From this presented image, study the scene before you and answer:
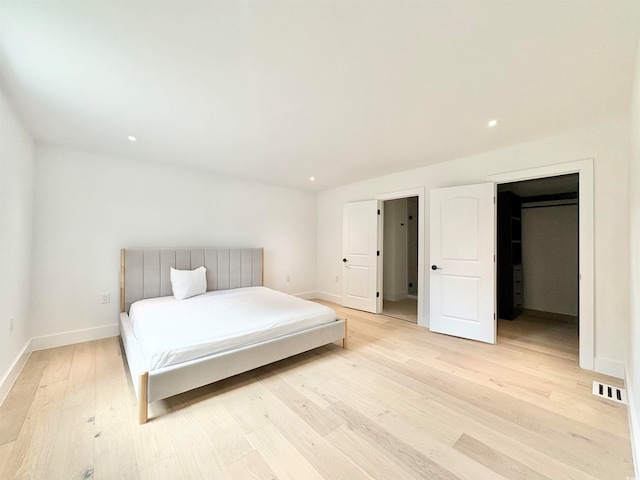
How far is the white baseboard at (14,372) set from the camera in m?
1.87

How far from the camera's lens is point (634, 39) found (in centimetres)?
138

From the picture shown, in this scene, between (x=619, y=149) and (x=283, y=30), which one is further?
(x=619, y=149)

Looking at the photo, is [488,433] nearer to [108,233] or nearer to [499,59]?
[499,59]

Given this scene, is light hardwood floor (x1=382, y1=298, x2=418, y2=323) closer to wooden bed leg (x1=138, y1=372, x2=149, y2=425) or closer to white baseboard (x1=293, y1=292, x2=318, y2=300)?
white baseboard (x1=293, y1=292, x2=318, y2=300)

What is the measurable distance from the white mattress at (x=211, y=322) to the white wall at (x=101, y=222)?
2.44ft

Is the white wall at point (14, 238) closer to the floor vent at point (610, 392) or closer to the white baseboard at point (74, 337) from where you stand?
the white baseboard at point (74, 337)

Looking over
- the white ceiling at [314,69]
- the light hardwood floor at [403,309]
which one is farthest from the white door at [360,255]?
the white ceiling at [314,69]

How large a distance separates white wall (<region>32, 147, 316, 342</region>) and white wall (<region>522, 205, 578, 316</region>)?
208 inches

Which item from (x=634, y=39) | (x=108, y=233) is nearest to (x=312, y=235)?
(x=108, y=233)

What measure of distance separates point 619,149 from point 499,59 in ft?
6.16

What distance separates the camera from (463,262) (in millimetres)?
3209

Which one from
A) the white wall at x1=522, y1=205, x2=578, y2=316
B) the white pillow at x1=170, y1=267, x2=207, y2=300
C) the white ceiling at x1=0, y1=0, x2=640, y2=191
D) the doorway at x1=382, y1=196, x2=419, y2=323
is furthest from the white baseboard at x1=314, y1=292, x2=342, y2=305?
the white wall at x1=522, y1=205, x2=578, y2=316

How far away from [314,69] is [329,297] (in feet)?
14.1

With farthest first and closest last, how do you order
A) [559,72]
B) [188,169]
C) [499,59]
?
1. [188,169]
2. [559,72]
3. [499,59]
